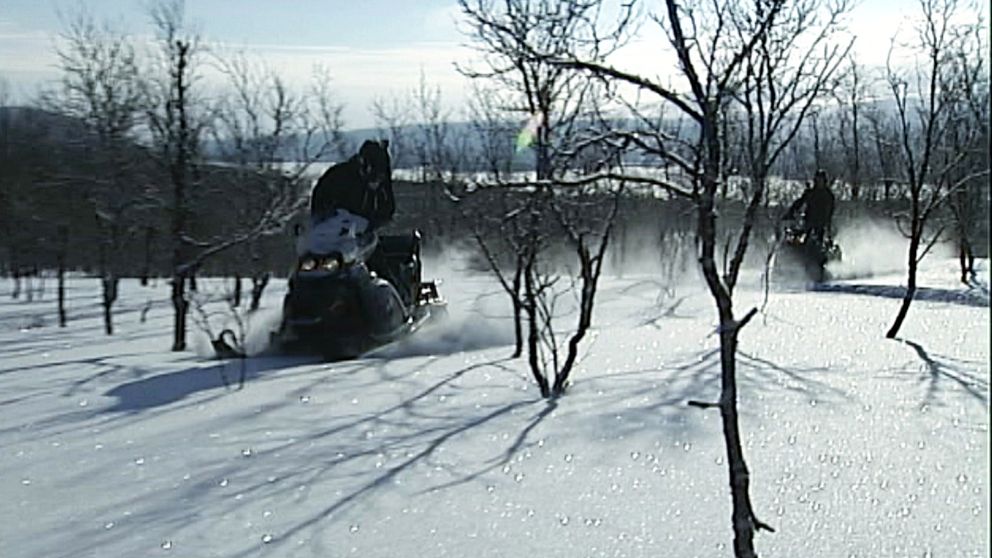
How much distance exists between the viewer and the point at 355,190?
10.6 meters

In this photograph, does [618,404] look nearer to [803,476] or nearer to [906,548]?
[803,476]

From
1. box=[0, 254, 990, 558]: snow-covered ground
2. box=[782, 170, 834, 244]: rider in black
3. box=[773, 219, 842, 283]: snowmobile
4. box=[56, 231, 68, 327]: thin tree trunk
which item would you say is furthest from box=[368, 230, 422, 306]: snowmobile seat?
box=[773, 219, 842, 283]: snowmobile

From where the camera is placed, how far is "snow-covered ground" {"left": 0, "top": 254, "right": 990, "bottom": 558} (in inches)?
177

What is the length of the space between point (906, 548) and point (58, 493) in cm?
356

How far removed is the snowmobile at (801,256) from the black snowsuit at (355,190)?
9.74 metres

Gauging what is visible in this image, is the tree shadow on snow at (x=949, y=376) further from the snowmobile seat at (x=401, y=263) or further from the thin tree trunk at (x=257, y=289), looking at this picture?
the thin tree trunk at (x=257, y=289)

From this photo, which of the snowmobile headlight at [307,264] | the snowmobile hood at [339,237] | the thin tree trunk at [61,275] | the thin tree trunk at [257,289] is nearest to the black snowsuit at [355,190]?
the snowmobile hood at [339,237]

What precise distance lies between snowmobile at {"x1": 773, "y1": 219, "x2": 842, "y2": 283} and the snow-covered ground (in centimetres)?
825

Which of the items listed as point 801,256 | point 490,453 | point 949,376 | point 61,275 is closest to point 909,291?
point 949,376

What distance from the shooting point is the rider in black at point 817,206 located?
1811 centimetres

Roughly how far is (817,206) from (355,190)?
32.9 feet

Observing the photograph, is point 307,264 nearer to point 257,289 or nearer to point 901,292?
point 257,289

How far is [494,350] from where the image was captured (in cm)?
1073

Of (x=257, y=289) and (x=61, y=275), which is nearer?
(x=257, y=289)
